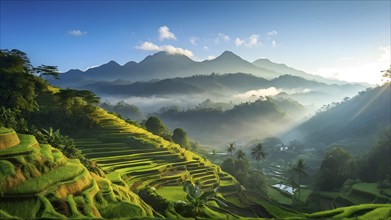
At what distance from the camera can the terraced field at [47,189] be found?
84.1ft

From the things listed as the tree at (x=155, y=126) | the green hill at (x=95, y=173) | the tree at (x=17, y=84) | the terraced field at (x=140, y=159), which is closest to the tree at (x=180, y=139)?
the tree at (x=155, y=126)

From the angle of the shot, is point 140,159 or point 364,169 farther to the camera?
point 364,169

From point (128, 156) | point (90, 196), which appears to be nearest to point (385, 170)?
point (128, 156)

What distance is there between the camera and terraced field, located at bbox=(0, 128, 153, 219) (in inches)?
1009

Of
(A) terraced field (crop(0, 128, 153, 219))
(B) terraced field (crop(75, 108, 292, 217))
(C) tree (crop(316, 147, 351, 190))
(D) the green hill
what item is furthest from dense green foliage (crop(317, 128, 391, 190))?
(A) terraced field (crop(0, 128, 153, 219))

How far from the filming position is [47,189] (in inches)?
1094

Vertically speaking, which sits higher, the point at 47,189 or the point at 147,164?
the point at 47,189

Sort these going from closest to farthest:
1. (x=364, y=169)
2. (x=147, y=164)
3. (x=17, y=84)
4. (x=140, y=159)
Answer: (x=147, y=164) → (x=140, y=159) → (x=17, y=84) → (x=364, y=169)

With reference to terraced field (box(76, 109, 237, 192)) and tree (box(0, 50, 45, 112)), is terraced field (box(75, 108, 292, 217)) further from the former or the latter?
tree (box(0, 50, 45, 112))

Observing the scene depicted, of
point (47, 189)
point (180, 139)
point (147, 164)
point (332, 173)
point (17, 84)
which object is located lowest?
point (332, 173)

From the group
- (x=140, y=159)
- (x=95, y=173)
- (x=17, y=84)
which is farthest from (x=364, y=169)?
(x=17, y=84)

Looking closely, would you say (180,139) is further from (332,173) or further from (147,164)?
(147,164)

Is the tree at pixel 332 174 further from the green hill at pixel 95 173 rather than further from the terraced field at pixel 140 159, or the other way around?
the terraced field at pixel 140 159

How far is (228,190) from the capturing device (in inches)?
2662
